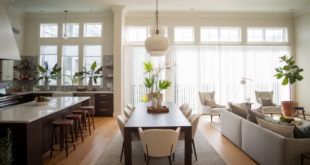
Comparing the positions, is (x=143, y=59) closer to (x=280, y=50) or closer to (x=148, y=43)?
(x=148, y=43)

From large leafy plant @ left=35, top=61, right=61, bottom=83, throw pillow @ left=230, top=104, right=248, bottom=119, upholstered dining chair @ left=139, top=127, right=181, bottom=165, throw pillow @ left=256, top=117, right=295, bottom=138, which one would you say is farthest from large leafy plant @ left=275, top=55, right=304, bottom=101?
large leafy plant @ left=35, top=61, right=61, bottom=83

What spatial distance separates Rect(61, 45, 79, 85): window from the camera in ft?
22.4

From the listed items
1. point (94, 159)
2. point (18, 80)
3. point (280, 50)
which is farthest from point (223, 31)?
point (18, 80)

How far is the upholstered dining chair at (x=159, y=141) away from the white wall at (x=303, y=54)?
6620 millimetres

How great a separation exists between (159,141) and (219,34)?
5943 millimetres

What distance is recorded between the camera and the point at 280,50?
6.91 m

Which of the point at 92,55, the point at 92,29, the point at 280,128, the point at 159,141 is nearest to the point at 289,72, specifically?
the point at 280,128

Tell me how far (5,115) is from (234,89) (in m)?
6.75

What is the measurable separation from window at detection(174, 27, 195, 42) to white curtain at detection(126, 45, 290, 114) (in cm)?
34

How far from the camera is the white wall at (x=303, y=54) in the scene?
20.9 ft

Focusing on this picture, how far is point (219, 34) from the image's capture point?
6.98 meters

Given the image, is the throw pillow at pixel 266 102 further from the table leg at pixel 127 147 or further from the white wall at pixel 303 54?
the table leg at pixel 127 147

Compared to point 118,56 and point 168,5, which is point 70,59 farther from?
point 168,5

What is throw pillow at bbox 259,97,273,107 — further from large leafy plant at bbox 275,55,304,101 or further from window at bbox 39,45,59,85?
window at bbox 39,45,59,85
